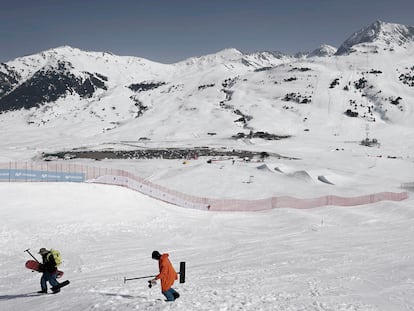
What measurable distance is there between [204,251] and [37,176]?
60.2 feet

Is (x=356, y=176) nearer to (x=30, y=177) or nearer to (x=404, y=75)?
(x=30, y=177)

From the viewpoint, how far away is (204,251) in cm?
2084

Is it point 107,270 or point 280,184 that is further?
point 280,184

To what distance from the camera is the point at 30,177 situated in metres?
32.6

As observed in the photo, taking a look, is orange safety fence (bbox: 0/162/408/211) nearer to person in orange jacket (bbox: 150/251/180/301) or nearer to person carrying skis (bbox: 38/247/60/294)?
person carrying skis (bbox: 38/247/60/294)

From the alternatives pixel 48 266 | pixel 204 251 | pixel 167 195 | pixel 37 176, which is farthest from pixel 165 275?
pixel 167 195

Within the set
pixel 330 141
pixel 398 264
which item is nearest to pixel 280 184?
pixel 398 264

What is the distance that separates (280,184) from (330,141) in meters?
72.9

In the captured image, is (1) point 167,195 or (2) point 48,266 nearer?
(2) point 48,266

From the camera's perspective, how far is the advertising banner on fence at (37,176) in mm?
31281

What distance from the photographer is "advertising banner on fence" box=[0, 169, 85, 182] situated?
103ft

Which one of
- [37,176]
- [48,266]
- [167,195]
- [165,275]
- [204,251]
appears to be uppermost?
[165,275]

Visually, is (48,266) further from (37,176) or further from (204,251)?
(37,176)

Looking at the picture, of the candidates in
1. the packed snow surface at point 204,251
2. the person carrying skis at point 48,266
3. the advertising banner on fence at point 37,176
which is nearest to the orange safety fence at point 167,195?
the advertising banner on fence at point 37,176
